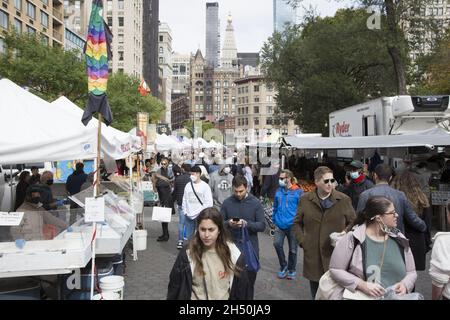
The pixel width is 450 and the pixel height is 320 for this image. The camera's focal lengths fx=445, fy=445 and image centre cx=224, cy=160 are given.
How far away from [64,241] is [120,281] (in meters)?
0.86

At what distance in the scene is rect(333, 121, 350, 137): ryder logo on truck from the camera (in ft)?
51.8

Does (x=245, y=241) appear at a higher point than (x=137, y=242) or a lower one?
higher

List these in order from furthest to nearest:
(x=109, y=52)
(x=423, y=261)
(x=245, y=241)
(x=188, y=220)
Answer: (x=188, y=220) → (x=109, y=52) → (x=423, y=261) → (x=245, y=241)

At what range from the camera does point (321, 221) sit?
16.0 feet

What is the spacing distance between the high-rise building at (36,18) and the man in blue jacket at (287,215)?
35.6m

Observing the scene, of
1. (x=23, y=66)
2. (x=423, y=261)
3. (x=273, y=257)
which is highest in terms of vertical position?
(x=23, y=66)

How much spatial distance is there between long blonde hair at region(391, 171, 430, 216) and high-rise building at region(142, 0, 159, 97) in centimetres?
9993

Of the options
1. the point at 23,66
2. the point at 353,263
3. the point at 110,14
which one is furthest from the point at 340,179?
the point at 110,14

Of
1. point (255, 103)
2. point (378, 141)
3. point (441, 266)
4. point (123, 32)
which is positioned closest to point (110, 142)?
point (441, 266)

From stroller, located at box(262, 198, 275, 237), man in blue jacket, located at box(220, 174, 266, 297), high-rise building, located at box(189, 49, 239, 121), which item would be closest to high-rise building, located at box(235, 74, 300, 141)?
high-rise building, located at box(189, 49, 239, 121)

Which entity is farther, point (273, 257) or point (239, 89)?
point (239, 89)
